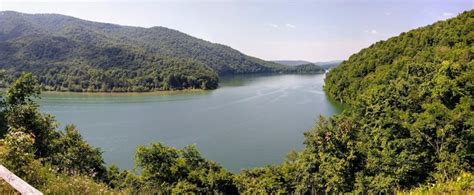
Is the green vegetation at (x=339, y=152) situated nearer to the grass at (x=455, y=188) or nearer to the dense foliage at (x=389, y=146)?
the dense foliage at (x=389, y=146)

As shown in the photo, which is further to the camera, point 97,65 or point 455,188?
point 97,65

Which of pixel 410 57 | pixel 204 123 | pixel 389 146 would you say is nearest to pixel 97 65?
pixel 204 123

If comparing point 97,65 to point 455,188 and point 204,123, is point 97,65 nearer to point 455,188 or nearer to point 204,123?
point 204,123

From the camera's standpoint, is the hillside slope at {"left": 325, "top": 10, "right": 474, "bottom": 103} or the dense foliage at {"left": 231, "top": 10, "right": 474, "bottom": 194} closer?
the dense foliage at {"left": 231, "top": 10, "right": 474, "bottom": 194}

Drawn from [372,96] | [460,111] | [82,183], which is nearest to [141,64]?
[372,96]

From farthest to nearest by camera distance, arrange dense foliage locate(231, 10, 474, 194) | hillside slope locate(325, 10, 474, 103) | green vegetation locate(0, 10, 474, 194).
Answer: hillside slope locate(325, 10, 474, 103) → dense foliage locate(231, 10, 474, 194) → green vegetation locate(0, 10, 474, 194)

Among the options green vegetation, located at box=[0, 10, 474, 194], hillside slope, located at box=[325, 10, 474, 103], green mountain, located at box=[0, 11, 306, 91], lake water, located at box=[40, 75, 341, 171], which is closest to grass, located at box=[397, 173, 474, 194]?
green vegetation, located at box=[0, 10, 474, 194]

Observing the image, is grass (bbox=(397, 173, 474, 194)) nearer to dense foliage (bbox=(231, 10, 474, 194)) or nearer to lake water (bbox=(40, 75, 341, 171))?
dense foliage (bbox=(231, 10, 474, 194))

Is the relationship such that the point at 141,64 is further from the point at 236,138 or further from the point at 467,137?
the point at 467,137

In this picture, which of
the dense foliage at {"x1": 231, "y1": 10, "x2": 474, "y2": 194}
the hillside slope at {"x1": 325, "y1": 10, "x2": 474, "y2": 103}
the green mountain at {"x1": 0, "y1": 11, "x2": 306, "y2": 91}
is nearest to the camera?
the dense foliage at {"x1": 231, "y1": 10, "x2": 474, "y2": 194}
